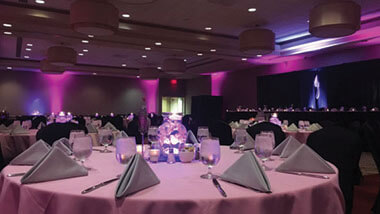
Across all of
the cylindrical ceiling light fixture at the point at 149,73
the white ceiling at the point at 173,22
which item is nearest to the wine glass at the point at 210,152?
the white ceiling at the point at 173,22

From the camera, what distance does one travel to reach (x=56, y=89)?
56.0 feet

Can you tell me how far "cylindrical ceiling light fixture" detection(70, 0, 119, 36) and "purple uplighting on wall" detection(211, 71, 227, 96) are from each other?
10842mm

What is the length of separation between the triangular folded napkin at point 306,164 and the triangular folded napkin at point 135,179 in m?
0.66

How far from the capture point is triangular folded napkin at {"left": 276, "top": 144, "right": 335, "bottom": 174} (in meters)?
1.50

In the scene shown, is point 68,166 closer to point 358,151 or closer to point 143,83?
point 358,151

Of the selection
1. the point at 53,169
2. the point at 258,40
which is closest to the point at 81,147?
the point at 53,169

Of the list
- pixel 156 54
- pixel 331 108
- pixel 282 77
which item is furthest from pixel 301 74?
pixel 156 54

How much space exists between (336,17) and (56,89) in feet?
49.3

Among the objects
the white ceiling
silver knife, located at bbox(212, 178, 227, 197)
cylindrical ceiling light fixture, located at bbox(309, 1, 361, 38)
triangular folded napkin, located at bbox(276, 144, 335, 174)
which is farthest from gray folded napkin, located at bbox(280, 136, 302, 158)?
cylindrical ceiling light fixture, located at bbox(309, 1, 361, 38)

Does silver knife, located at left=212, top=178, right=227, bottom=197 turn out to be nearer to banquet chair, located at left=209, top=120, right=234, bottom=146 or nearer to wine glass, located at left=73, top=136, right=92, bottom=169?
wine glass, located at left=73, top=136, right=92, bottom=169

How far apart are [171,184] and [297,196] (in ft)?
1.57

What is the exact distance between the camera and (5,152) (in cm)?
450

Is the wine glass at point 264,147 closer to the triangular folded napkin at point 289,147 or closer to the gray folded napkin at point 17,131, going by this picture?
the triangular folded napkin at point 289,147

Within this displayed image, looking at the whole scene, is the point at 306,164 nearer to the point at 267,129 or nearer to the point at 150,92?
the point at 267,129
